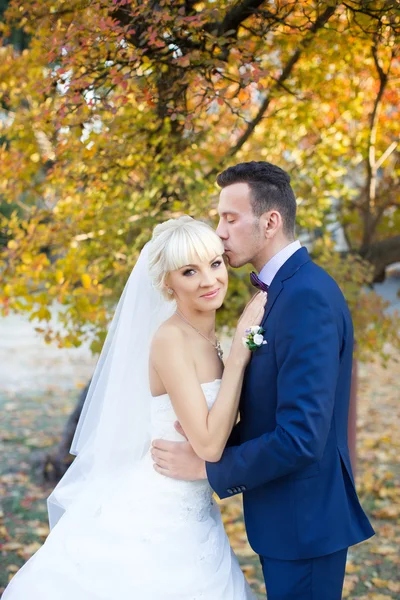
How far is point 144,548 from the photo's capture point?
8.82 ft

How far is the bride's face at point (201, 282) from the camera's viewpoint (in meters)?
2.64

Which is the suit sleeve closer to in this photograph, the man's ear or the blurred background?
the man's ear

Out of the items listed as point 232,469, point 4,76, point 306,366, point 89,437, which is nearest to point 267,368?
point 306,366

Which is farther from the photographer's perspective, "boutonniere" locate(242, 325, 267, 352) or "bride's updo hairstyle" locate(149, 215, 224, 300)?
"bride's updo hairstyle" locate(149, 215, 224, 300)

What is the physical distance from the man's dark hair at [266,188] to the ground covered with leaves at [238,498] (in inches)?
119

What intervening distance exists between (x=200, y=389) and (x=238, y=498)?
4199 millimetres

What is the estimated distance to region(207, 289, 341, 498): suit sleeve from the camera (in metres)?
2.26

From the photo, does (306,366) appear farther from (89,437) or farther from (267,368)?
(89,437)

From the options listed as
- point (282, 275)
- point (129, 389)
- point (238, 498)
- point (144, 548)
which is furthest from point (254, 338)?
point (238, 498)

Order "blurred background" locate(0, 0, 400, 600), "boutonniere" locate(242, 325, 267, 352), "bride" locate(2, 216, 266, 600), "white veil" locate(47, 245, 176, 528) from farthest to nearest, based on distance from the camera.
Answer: "blurred background" locate(0, 0, 400, 600), "white veil" locate(47, 245, 176, 528), "bride" locate(2, 216, 266, 600), "boutonniere" locate(242, 325, 267, 352)

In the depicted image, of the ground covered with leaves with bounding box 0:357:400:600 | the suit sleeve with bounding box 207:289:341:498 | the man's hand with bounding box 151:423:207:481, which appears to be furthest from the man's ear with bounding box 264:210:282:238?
the ground covered with leaves with bounding box 0:357:400:600

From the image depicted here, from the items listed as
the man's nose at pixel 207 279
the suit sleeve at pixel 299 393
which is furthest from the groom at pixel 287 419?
the man's nose at pixel 207 279

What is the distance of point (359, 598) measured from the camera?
4.54 meters

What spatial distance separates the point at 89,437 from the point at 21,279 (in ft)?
6.00
